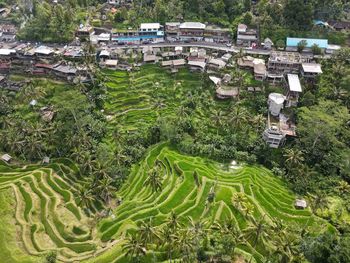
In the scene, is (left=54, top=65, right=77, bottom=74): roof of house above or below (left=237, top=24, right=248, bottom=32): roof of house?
below

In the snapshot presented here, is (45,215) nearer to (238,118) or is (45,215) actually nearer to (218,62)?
(238,118)

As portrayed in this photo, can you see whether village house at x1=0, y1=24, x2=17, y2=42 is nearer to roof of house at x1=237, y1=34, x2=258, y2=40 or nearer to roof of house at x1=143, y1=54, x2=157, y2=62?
roof of house at x1=143, y1=54, x2=157, y2=62

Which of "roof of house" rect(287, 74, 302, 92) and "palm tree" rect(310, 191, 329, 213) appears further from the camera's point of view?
"roof of house" rect(287, 74, 302, 92)

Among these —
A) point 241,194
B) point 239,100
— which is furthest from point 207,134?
point 241,194

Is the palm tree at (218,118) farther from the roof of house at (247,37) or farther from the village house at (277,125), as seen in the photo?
the roof of house at (247,37)

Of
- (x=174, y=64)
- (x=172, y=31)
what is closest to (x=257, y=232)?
(x=174, y=64)

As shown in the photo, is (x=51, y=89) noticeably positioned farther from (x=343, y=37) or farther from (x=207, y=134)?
(x=343, y=37)

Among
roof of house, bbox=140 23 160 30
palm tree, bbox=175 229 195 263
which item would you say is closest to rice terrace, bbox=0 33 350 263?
palm tree, bbox=175 229 195 263
